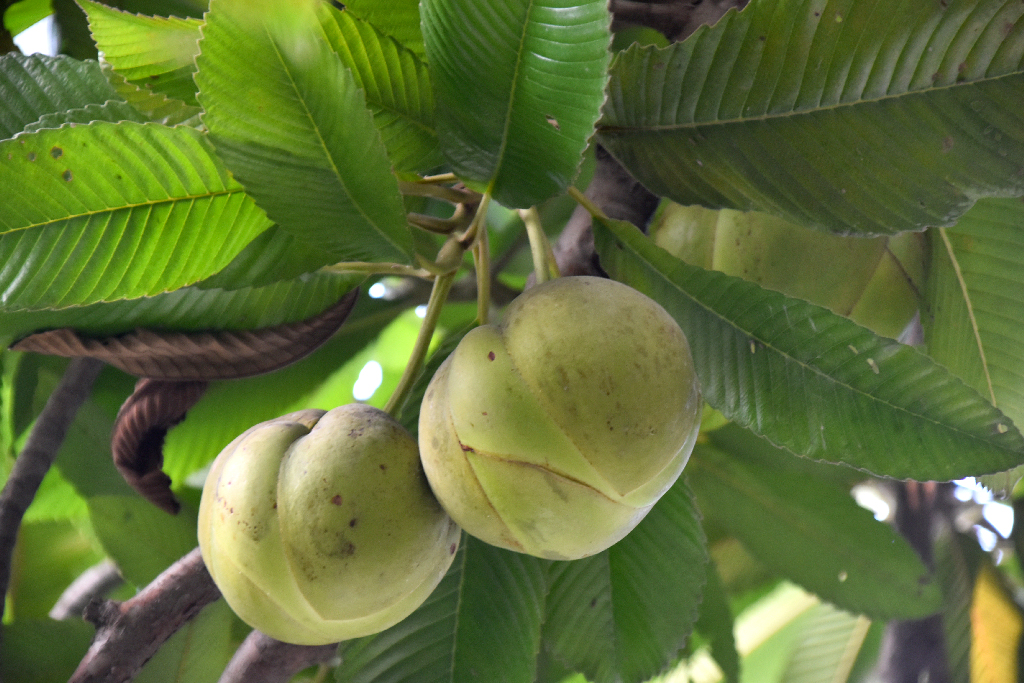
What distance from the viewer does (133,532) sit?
117 cm

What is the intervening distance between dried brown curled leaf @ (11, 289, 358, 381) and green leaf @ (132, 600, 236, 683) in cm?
30

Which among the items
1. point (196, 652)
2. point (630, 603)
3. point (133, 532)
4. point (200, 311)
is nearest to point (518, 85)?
point (200, 311)

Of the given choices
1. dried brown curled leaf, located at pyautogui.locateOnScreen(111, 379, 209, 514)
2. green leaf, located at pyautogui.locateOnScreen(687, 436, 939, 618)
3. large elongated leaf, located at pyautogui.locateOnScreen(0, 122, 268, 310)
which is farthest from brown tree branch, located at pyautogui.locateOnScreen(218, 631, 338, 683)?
green leaf, located at pyautogui.locateOnScreen(687, 436, 939, 618)

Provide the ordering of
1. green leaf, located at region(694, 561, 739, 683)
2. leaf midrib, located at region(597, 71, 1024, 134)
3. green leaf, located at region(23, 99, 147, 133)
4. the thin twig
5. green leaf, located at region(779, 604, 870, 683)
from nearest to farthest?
leaf midrib, located at region(597, 71, 1024, 134) → green leaf, located at region(23, 99, 147, 133) → the thin twig → green leaf, located at region(694, 561, 739, 683) → green leaf, located at region(779, 604, 870, 683)

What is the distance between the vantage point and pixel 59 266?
26.3 inches

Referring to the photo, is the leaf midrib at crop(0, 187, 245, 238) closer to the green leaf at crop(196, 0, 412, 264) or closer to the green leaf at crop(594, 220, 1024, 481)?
the green leaf at crop(196, 0, 412, 264)

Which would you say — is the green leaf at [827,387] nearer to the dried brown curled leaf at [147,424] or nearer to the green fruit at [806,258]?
the green fruit at [806,258]

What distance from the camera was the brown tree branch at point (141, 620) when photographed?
0.87 meters

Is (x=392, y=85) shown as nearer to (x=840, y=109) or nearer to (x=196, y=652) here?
(x=840, y=109)

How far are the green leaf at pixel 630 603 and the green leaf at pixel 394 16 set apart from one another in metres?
0.57

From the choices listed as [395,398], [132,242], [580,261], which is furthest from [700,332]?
[132,242]

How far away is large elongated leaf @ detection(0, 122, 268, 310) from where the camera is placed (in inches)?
25.2

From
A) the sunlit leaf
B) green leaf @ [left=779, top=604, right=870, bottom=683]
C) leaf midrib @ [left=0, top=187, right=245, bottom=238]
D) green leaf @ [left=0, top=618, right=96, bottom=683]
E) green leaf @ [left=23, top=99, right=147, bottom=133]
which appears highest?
green leaf @ [left=23, top=99, right=147, bottom=133]

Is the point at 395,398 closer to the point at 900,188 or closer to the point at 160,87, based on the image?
the point at 160,87
